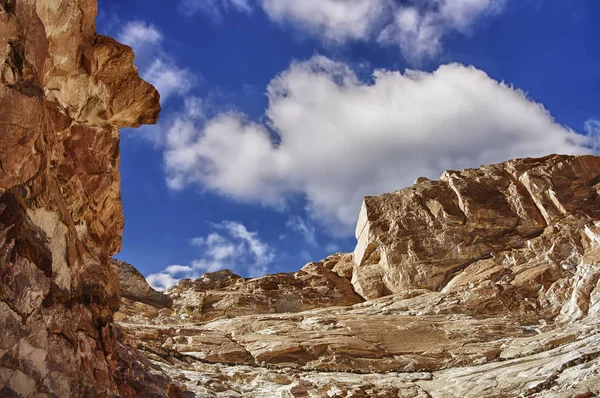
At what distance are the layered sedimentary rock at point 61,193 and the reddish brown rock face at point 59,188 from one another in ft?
0.11

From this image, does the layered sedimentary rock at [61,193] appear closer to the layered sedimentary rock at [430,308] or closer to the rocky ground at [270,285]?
the rocky ground at [270,285]

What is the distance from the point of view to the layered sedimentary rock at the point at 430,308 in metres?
25.5

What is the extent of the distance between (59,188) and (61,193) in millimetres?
361

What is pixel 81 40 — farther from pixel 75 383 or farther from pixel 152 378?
pixel 152 378

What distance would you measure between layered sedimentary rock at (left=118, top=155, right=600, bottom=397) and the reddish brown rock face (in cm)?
771

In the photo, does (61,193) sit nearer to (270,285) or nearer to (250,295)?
(250,295)

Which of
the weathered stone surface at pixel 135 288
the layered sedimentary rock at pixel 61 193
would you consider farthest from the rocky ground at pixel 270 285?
the weathered stone surface at pixel 135 288

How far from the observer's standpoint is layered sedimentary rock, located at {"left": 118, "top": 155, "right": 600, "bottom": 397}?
25.5 m

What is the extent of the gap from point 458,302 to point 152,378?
22068 millimetres

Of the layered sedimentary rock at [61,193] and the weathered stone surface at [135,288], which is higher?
the weathered stone surface at [135,288]

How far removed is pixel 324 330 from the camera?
108ft

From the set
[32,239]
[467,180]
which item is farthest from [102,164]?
[467,180]

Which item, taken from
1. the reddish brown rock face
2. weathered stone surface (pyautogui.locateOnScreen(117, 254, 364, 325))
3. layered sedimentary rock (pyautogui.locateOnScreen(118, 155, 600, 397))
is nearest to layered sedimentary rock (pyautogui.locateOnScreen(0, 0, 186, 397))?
the reddish brown rock face

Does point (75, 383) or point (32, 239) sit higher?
point (32, 239)
